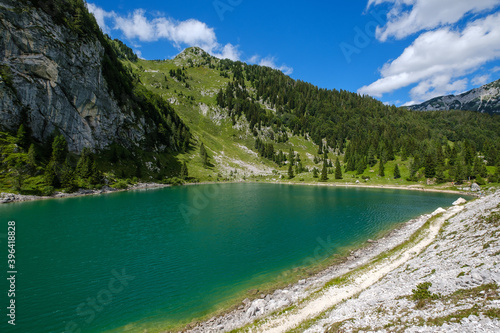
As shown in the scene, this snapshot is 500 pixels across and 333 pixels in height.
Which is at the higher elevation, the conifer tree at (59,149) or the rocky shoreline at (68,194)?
the conifer tree at (59,149)

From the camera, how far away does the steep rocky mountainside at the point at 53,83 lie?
7988 cm

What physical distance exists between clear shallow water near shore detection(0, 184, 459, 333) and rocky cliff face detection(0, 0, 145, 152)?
5069cm

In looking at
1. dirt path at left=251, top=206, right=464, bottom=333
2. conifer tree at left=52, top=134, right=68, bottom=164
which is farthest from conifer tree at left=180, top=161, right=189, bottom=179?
dirt path at left=251, top=206, right=464, bottom=333

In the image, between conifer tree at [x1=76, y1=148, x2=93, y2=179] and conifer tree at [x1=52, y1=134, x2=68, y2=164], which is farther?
conifer tree at [x1=76, y1=148, x2=93, y2=179]

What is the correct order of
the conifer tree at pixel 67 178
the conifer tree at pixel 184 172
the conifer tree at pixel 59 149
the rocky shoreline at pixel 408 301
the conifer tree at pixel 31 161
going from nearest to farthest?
the rocky shoreline at pixel 408 301, the conifer tree at pixel 31 161, the conifer tree at pixel 67 178, the conifer tree at pixel 59 149, the conifer tree at pixel 184 172

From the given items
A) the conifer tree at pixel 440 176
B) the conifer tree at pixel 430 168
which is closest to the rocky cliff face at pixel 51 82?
the conifer tree at pixel 430 168

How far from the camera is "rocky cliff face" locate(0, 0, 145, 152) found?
79.8 m

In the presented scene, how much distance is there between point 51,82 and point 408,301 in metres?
129

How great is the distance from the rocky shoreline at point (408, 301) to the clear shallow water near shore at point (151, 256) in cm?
390

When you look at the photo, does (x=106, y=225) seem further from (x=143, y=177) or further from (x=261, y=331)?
(x=143, y=177)

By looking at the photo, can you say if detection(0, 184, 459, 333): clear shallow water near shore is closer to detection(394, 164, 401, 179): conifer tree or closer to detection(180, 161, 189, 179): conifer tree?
detection(180, 161, 189, 179): conifer tree

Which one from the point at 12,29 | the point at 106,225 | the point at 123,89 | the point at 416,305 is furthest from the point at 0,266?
the point at 123,89

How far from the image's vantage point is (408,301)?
12180 mm

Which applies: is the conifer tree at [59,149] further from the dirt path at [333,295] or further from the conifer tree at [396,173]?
the conifer tree at [396,173]
